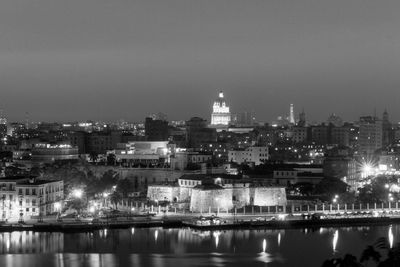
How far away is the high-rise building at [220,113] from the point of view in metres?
64.2

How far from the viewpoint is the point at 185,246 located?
1762 centimetres

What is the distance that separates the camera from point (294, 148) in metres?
40.6

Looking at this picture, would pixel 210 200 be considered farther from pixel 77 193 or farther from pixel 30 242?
pixel 30 242

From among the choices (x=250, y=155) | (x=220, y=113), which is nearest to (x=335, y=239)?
(x=250, y=155)

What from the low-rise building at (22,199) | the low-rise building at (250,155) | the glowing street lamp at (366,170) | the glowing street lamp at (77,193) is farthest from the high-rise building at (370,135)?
the low-rise building at (22,199)

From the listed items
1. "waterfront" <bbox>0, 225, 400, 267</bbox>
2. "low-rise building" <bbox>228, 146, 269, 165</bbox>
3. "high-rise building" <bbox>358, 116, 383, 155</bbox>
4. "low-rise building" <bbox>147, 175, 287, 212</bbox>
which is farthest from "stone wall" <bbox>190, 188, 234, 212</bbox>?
"high-rise building" <bbox>358, 116, 383, 155</bbox>

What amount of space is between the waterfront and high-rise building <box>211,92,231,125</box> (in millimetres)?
43577

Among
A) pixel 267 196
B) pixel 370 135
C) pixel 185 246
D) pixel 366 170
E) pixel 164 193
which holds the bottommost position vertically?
pixel 185 246

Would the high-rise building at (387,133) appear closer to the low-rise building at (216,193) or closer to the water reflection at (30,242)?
the low-rise building at (216,193)

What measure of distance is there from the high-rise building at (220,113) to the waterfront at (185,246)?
143 ft

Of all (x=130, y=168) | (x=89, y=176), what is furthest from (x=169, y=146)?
(x=89, y=176)

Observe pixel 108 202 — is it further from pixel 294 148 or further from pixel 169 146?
pixel 294 148

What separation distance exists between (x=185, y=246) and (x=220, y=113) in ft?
154

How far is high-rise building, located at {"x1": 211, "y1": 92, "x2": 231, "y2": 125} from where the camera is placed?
64188mm
